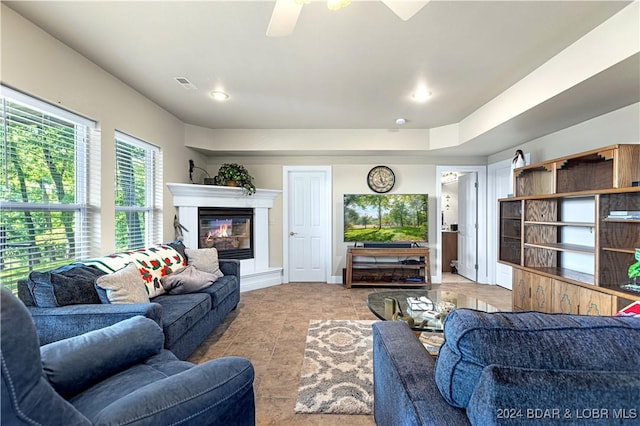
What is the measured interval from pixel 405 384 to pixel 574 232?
3.34 metres

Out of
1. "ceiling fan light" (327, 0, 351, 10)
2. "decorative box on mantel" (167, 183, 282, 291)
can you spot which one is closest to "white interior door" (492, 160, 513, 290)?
"decorative box on mantel" (167, 183, 282, 291)

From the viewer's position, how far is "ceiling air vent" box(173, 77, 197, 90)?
2754 millimetres

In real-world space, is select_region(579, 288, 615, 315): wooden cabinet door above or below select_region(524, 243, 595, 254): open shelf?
below

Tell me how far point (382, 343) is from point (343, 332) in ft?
5.36

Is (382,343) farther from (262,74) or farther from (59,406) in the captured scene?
(262,74)

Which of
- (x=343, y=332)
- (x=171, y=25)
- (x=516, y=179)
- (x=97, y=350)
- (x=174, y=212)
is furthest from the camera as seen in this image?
(x=174, y=212)

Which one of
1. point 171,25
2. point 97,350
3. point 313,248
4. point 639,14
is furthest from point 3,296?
point 313,248

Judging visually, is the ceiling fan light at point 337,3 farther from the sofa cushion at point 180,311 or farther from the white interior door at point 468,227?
the white interior door at point 468,227

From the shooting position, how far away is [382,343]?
1.31m

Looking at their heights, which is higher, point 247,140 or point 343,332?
point 247,140

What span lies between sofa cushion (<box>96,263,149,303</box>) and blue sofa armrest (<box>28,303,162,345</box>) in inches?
7.1

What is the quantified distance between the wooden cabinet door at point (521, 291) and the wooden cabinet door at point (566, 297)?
374 mm

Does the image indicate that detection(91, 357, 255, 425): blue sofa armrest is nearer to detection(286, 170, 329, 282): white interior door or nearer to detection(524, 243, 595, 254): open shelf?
detection(524, 243, 595, 254): open shelf

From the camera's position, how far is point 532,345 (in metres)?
0.76
